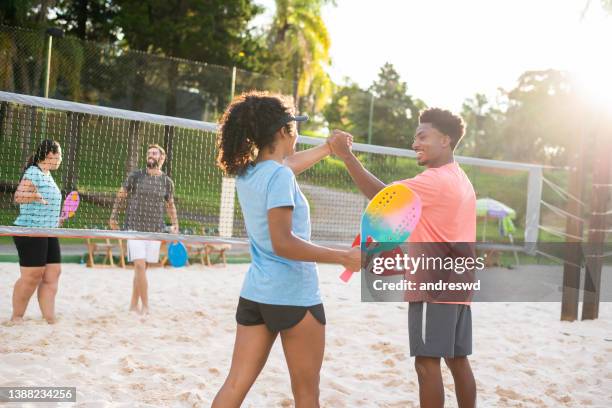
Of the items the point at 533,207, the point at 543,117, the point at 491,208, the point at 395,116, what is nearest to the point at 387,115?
the point at 395,116

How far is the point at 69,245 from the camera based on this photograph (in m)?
12.5

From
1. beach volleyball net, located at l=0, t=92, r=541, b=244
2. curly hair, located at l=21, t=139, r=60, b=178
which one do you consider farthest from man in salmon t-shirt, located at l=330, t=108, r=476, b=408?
curly hair, located at l=21, t=139, r=60, b=178

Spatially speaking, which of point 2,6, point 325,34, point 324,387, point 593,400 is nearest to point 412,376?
point 324,387

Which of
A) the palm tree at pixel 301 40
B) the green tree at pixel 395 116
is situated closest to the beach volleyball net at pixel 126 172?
the palm tree at pixel 301 40

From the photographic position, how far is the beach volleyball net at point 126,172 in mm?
6419

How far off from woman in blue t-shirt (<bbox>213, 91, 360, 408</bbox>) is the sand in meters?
1.56

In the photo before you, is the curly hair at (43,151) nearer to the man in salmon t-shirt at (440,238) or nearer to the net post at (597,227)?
the man in salmon t-shirt at (440,238)

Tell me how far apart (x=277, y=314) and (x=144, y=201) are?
439 cm

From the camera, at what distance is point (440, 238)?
10.5 ft

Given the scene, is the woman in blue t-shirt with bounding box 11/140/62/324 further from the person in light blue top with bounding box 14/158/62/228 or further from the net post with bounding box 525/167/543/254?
the net post with bounding box 525/167/543/254

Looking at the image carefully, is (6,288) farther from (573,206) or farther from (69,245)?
(573,206)

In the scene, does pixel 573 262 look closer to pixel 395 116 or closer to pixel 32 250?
pixel 32 250

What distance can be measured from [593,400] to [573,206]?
4122 millimetres

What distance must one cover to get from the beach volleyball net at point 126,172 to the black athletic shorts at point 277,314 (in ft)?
12.1
